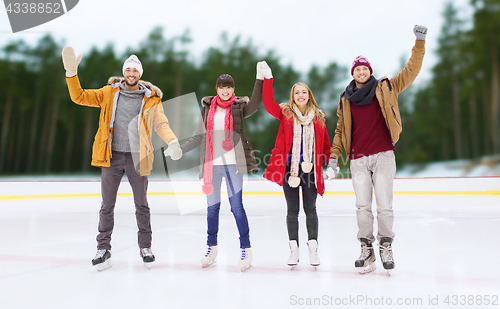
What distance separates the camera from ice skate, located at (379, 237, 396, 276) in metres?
1.83

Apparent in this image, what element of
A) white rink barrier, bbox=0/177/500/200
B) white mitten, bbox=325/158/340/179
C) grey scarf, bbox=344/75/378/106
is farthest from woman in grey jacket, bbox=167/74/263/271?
white rink barrier, bbox=0/177/500/200

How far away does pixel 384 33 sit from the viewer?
1200 centimetres

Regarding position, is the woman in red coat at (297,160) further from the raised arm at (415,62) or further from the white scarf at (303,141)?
the raised arm at (415,62)

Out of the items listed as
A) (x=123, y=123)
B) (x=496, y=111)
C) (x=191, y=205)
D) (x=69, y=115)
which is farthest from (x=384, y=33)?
(x=123, y=123)

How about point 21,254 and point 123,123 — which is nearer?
point 123,123

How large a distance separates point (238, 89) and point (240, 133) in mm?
9671

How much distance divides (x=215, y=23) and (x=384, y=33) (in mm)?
5981

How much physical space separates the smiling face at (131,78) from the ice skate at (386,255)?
172 centimetres

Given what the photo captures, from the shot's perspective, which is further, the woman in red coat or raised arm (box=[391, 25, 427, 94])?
the woman in red coat

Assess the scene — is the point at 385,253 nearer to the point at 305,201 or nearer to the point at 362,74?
the point at 305,201

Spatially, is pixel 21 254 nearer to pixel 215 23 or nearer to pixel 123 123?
pixel 123 123

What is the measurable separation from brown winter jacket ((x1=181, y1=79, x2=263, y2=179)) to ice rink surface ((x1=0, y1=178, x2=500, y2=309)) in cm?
62

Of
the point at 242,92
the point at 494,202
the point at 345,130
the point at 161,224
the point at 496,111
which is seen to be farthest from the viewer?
the point at 242,92

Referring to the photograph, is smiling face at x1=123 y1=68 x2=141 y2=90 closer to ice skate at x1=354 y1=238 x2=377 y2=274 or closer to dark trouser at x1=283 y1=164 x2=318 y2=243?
dark trouser at x1=283 y1=164 x2=318 y2=243
